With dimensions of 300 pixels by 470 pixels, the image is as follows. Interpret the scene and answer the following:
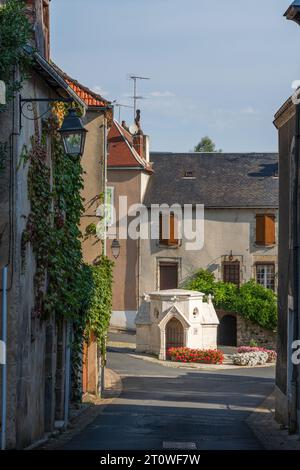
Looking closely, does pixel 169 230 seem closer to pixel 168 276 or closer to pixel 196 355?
pixel 168 276

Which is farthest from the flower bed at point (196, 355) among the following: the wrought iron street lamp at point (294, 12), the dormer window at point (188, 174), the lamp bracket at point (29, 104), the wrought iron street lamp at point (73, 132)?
the wrought iron street lamp at point (73, 132)

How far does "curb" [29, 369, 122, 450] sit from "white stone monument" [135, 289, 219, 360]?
9.82 m

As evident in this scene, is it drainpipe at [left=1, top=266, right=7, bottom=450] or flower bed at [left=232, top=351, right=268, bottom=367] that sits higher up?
drainpipe at [left=1, top=266, right=7, bottom=450]

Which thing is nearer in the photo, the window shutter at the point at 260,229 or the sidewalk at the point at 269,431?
the sidewalk at the point at 269,431

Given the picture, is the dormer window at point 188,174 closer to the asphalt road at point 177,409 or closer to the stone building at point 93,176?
the asphalt road at point 177,409

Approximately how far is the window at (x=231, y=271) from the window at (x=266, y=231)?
1722 mm

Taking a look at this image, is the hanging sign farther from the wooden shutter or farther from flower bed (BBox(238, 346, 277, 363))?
the wooden shutter

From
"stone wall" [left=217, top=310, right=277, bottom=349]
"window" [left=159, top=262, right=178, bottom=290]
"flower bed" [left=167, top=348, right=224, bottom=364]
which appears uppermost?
"window" [left=159, top=262, right=178, bottom=290]

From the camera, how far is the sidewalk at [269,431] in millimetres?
16484

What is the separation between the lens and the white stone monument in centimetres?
4416

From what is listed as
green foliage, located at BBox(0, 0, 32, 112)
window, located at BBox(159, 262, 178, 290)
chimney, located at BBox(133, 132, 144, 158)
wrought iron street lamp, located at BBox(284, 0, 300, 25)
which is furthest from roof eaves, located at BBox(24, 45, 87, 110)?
chimney, located at BBox(133, 132, 144, 158)

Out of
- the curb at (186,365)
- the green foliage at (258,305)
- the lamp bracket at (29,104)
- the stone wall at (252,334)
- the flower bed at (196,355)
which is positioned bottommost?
the curb at (186,365)

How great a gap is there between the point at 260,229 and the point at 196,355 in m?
10.8
